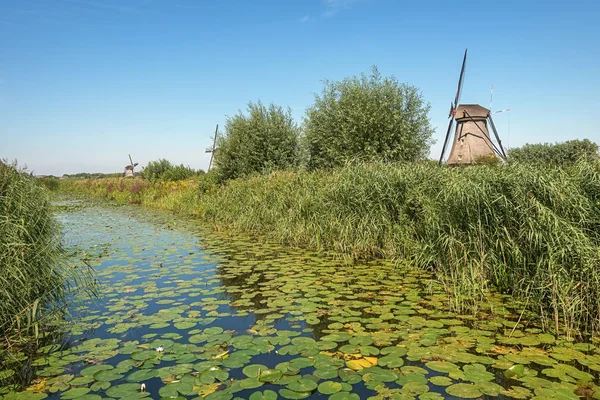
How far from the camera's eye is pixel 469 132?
1037 inches

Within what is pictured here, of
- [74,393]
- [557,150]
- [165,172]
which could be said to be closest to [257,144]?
[165,172]

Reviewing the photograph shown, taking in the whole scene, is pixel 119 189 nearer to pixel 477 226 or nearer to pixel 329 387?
pixel 477 226

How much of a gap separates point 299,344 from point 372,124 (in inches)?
610

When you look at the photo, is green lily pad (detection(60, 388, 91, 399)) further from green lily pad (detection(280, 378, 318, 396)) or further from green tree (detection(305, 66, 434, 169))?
green tree (detection(305, 66, 434, 169))

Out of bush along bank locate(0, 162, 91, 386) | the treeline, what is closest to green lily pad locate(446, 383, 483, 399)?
bush along bank locate(0, 162, 91, 386)

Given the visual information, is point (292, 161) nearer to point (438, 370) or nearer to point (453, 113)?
point (453, 113)

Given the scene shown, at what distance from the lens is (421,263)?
22.8ft

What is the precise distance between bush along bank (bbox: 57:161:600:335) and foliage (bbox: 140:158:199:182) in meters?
19.7

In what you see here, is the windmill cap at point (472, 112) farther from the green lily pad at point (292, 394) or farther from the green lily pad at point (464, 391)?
the green lily pad at point (292, 394)

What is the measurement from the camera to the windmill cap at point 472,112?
1038 inches

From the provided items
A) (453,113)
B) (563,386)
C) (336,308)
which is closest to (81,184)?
(453,113)

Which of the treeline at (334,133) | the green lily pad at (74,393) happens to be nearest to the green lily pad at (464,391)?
the green lily pad at (74,393)

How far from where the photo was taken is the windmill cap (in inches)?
1038

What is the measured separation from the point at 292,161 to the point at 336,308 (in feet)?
54.6
